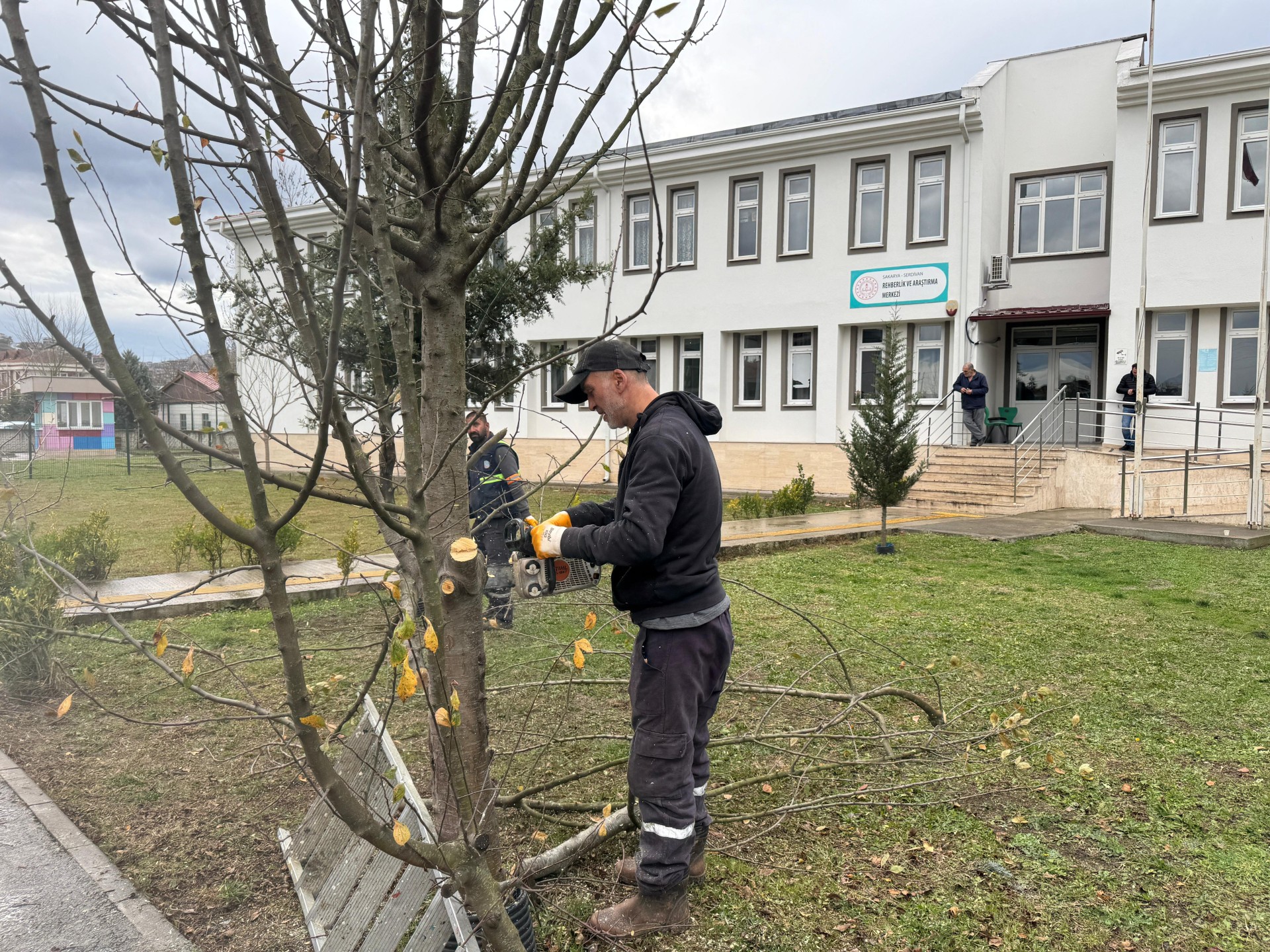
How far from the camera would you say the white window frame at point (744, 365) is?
22297 mm

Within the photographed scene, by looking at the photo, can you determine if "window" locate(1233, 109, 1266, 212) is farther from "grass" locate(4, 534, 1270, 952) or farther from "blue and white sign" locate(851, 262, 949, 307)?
"grass" locate(4, 534, 1270, 952)

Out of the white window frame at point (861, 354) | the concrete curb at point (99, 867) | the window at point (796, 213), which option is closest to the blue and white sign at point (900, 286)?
the white window frame at point (861, 354)

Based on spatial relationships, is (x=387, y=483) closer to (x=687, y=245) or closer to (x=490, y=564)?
(x=490, y=564)

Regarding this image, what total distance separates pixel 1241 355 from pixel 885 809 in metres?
17.7

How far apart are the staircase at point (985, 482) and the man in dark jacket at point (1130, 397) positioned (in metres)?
1.38

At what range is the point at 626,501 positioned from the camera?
286cm

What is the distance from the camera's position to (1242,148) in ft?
56.8

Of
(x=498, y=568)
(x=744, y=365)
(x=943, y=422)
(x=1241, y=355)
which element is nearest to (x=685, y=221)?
(x=744, y=365)

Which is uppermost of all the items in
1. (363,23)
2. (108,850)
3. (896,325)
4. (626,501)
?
(896,325)

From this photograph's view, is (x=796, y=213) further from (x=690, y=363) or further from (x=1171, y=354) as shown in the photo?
Result: (x=1171, y=354)

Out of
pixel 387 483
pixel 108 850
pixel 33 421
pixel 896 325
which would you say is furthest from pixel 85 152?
pixel 896 325

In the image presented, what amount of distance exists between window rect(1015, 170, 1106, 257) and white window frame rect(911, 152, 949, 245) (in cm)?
202

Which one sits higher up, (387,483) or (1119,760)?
(387,483)

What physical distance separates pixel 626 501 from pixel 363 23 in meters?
1.50
